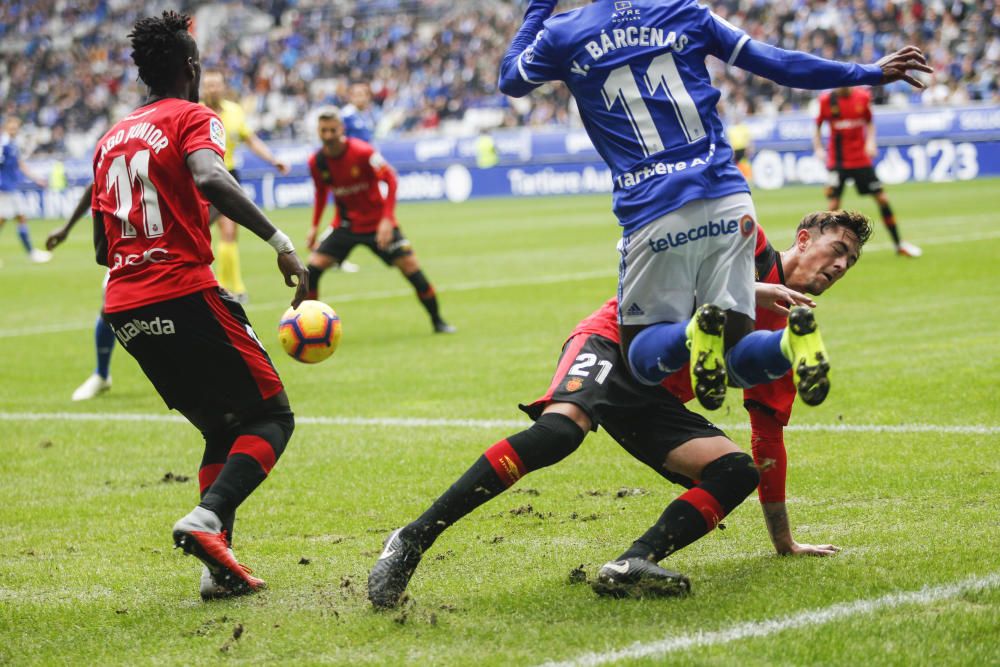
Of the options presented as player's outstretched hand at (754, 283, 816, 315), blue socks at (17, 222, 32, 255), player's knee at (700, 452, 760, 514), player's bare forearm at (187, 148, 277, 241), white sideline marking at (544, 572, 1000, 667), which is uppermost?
player's bare forearm at (187, 148, 277, 241)

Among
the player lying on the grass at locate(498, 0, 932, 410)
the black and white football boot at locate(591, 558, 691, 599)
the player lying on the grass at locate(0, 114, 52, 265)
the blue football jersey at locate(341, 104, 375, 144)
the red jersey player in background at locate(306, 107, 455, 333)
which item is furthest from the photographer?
the player lying on the grass at locate(0, 114, 52, 265)

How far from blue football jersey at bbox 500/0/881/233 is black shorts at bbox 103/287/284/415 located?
1448 mm

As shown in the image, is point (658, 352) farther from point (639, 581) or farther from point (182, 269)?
point (182, 269)

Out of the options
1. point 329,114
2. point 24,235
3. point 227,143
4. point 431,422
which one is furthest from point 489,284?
point 24,235

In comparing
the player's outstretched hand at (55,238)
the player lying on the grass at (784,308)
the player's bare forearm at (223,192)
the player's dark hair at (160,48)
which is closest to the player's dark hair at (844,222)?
the player lying on the grass at (784,308)

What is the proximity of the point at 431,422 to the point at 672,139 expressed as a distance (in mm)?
4082

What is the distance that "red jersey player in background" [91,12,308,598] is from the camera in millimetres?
4867

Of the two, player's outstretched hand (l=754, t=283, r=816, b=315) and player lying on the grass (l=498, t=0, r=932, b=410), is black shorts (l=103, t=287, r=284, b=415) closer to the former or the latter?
player lying on the grass (l=498, t=0, r=932, b=410)

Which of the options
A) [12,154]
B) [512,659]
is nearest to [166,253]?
[512,659]

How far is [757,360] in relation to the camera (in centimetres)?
440

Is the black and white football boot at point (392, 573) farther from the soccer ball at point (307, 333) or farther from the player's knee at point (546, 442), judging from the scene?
the soccer ball at point (307, 333)

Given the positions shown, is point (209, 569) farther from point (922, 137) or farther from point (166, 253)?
point (922, 137)

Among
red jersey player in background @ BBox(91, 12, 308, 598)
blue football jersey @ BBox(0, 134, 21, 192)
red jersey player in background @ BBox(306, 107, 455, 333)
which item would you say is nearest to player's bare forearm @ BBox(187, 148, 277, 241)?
red jersey player in background @ BBox(91, 12, 308, 598)

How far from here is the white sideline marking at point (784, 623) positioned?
384cm
